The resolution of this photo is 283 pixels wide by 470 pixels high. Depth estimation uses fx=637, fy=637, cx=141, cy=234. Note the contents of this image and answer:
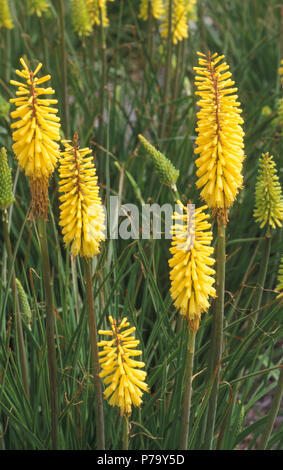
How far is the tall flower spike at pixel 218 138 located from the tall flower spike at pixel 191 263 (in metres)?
0.14

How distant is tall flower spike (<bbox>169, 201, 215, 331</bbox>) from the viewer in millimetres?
2104

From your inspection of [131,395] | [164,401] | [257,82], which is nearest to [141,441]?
[164,401]

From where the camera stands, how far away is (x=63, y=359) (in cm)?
319

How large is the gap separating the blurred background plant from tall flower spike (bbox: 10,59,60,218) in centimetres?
48

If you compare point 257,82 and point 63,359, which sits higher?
point 257,82

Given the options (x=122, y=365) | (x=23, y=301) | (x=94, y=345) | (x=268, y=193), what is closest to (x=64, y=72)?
(x=23, y=301)

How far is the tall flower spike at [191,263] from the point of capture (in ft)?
6.90

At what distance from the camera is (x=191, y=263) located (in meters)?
2.11

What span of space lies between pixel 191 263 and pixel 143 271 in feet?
4.04

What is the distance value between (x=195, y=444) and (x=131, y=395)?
Result: 0.85 meters

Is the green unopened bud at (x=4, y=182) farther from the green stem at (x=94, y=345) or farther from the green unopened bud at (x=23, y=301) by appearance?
the green unopened bud at (x=23, y=301)

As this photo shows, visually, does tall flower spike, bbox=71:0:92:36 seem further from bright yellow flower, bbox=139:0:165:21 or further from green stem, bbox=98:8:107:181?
bright yellow flower, bbox=139:0:165:21
